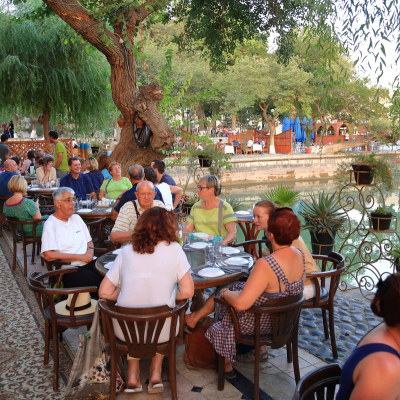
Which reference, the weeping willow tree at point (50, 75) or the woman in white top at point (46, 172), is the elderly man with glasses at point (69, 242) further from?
the weeping willow tree at point (50, 75)

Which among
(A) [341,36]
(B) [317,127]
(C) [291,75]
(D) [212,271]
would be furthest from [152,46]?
(D) [212,271]

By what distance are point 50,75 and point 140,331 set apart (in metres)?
10.7

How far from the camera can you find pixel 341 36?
4.41m

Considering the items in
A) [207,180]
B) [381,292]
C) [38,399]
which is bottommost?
[38,399]

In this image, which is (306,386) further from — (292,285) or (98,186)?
(98,186)

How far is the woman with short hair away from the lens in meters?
7.19

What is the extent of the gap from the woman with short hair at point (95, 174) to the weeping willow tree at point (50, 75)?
187 inches

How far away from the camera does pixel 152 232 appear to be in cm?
254

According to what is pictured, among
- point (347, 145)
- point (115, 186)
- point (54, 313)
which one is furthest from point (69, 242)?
point (347, 145)

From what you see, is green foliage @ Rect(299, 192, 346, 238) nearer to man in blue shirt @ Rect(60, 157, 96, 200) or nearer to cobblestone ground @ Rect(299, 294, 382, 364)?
cobblestone ground @ Rect(299, 294, 382, 364)

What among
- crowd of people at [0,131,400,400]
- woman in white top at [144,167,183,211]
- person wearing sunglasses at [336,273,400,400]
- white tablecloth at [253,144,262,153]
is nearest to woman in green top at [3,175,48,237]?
crowd of people at [0,131,400,400]

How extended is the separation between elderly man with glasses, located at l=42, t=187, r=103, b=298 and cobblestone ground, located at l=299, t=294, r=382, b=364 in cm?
192

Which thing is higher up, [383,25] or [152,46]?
[152,46]

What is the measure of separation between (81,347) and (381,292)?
1998 millimetres
